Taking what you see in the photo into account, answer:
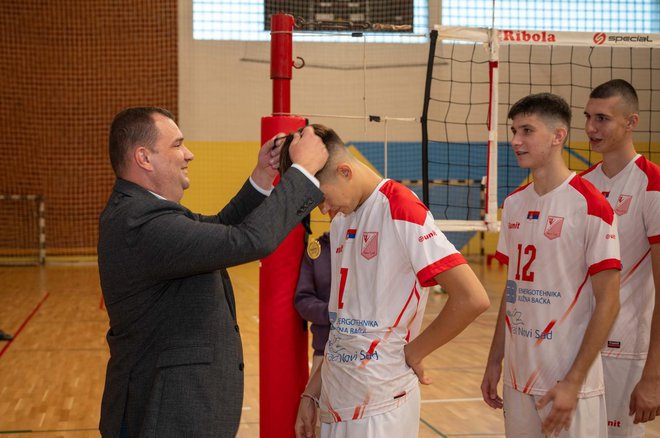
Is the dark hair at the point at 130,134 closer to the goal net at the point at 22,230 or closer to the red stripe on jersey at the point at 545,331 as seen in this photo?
the red stripe on jersey at the point at 545,331

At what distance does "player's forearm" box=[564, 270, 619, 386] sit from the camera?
107 inches

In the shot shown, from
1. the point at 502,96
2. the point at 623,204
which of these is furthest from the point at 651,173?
the point at 502,96

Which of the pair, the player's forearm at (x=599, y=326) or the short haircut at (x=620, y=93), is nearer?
the player's forearm at (x=599, y=326)

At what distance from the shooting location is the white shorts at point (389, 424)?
8.29 feet

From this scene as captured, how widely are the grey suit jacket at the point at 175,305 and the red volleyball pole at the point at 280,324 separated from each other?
1.27m

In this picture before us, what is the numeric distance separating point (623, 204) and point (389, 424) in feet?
5.23

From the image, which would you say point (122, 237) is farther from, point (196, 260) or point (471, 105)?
point (471, 105)

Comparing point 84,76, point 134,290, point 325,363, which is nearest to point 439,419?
point 325,363

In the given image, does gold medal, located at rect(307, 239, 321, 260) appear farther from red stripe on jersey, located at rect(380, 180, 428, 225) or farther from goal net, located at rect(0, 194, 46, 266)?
goal net, located at rect(0, 194, 46, 266)

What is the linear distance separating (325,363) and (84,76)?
14.0 meters

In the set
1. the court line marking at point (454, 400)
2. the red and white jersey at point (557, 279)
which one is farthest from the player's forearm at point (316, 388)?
the court line marking at point (454, 400)

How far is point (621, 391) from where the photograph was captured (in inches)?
130

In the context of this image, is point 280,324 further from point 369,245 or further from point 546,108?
point 546,108

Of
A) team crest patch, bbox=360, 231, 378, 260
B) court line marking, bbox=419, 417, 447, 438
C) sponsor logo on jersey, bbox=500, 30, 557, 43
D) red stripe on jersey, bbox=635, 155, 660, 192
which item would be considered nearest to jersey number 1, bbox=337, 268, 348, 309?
team crest patch, bbox=360, 231, 378, 260
